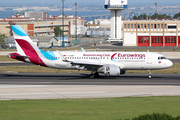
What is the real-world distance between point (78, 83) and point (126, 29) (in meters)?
88.3

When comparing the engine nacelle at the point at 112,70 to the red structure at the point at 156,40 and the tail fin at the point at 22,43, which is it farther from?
the red structure at the point at 156,40

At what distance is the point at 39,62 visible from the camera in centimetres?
3891

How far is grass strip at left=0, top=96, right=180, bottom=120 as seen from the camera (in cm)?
1731

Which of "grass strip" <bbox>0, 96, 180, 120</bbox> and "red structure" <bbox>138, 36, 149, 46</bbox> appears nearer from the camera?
"grass strip" <bbox>0, 96, 180, 120</bbox>

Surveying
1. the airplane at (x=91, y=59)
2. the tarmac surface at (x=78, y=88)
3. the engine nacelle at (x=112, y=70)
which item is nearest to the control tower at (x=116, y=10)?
the airplane at (x=91, y=59)

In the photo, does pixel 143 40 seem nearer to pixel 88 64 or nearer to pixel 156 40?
pixel 156 40

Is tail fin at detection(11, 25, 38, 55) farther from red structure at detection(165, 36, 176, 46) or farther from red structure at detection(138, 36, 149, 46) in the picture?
red structure at detection(165, 36, 176, 46)

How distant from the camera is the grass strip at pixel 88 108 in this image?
17.3 m

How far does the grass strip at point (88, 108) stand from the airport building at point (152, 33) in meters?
95.6

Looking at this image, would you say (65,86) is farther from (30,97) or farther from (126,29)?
(126,29)

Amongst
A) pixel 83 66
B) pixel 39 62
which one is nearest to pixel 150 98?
pixel 83 66

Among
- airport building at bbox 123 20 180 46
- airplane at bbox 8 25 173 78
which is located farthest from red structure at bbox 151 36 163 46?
airplane at bbox 8 25 173 78

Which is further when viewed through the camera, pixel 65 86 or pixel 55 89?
pixel 65 86

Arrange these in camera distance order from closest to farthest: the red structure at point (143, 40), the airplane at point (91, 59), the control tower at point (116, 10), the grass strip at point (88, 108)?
the grass strip at point (88, 108) → the airplane at point (91, 59) → the red structure at point (143, 40) → the control tower at point (116, 10)
